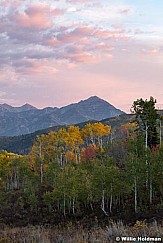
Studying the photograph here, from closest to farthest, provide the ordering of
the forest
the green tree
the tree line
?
the forest → the tree line → the green tree

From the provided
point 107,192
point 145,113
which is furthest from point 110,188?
point 145,113

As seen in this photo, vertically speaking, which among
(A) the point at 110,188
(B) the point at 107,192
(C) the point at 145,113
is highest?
(C) the point at 145,113

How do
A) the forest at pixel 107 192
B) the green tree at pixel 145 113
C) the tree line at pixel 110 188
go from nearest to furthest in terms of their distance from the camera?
the forest at pixel 107 192
the tree line at pixel 110 188
the green tree at pixel 145 113

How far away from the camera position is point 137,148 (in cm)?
3469

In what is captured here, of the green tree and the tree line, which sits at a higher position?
the green tree

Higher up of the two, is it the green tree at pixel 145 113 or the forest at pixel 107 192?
the green tree at pixel 145 113

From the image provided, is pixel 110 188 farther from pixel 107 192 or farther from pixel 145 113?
pixel 145 113

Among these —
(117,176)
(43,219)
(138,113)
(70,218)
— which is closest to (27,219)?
(43,219)

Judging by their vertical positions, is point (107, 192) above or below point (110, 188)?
below

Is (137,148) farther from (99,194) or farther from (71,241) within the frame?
(71,241)

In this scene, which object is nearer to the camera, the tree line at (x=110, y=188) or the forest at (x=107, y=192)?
the forest at (x=107, y=192)

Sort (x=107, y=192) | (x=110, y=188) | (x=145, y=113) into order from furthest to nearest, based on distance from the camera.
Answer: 1. (x=145, y=113)
2. (x=107, y=192)
3. (x=110, y=188)

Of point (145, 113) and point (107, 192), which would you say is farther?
point (145, 113)

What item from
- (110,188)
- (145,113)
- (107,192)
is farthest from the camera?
(145,113)
